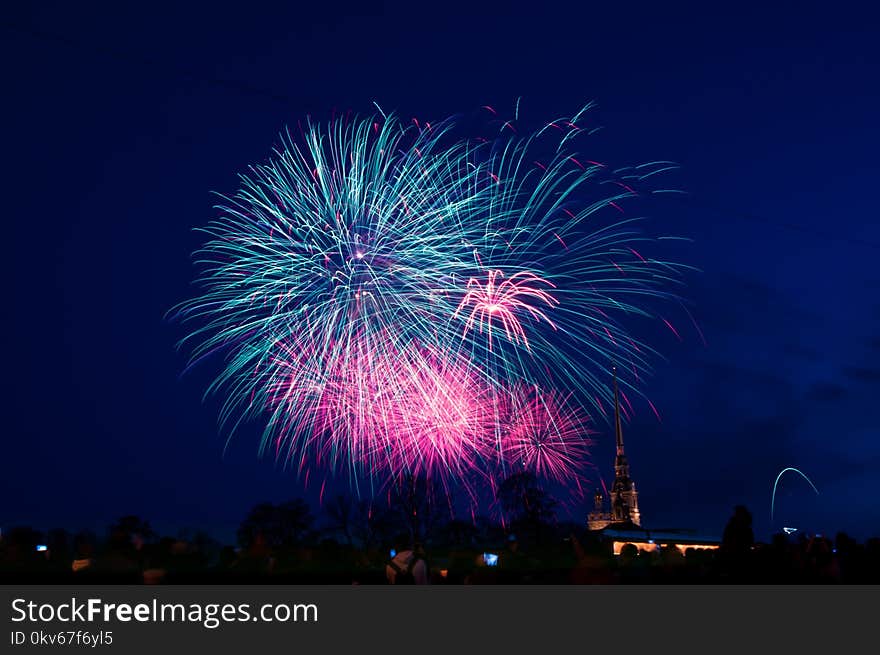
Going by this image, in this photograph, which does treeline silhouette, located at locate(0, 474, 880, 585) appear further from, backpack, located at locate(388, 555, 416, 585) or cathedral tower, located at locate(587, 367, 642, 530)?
cathedral tower, located at locate(587, 367, 642, 530)

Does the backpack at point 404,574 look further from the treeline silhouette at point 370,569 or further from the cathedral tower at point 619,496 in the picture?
the cathedral tower at point 619,496

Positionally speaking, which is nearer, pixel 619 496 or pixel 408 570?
pixel 408 570

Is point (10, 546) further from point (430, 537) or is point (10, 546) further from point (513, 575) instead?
point (430, 537)

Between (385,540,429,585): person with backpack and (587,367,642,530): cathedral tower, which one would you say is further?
(587,367,642,530): cathedral tower

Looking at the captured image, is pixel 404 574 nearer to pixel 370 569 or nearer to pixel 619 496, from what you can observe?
pixel 370 569

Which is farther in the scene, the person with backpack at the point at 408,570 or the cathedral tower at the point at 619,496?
the cathedral tower at the point at 619,496

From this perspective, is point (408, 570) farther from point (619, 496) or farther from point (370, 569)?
point (619, 496)

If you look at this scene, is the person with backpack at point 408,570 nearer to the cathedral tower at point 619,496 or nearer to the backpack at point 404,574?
the backpack at point 404,574

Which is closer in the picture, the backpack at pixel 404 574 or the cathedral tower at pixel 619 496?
the backpack at pixel 404 574

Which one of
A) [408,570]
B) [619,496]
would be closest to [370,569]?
[408,570]

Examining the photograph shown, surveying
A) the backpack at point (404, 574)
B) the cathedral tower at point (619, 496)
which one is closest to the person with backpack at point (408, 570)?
the backpack at point (404, 574)

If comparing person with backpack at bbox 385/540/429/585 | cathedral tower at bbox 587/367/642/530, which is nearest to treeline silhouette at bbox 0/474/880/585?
person with backpack at bbox 385/540/429/585

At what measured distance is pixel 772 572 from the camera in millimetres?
11180
